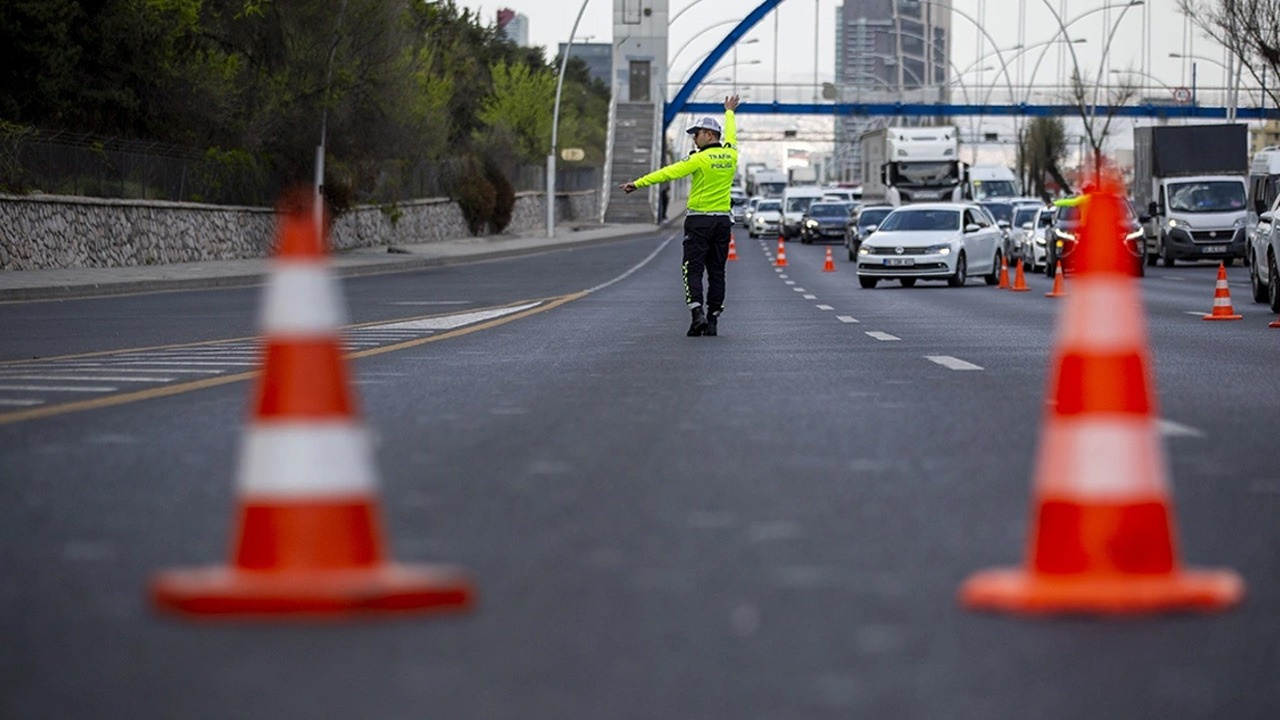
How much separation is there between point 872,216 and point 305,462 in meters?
47.0

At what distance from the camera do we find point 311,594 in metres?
4.95

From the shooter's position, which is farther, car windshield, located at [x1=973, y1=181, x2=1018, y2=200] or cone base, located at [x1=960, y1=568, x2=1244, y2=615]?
car windshield, located at [x1=973, y1=181, x2=1018, y2=200]

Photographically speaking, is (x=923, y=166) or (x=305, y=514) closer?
(x=305, y=514)

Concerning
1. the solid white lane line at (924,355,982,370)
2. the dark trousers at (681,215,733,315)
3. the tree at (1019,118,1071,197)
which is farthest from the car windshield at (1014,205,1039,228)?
the tree at (1019,118,1071,197)

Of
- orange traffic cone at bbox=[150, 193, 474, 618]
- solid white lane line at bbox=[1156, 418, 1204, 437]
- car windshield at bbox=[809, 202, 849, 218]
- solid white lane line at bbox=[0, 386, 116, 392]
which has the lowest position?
solid white lane line at bbox=[0, 386, 116, 392]

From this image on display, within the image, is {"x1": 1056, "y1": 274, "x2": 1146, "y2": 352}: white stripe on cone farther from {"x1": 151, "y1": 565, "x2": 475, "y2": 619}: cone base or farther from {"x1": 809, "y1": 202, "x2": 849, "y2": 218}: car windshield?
{"x1": 809, "y1": 202, "x2": 849, "y2": 218}: car windshield

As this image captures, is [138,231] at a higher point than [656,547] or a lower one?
higher

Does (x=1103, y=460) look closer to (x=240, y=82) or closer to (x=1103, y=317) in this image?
(x=1103, y=317)

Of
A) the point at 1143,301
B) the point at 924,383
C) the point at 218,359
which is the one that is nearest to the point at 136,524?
the point at 924,383

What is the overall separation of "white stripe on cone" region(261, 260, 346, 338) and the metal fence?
3101 centimetres

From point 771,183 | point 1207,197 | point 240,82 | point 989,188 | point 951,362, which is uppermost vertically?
point 240,82

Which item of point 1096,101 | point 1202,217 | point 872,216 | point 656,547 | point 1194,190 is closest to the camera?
point 656,547

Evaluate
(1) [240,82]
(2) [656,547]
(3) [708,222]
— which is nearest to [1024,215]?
(1) [240,82]

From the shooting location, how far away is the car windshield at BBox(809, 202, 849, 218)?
73.1m
